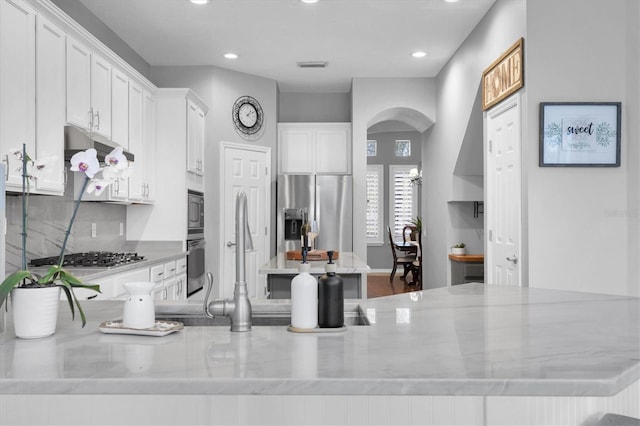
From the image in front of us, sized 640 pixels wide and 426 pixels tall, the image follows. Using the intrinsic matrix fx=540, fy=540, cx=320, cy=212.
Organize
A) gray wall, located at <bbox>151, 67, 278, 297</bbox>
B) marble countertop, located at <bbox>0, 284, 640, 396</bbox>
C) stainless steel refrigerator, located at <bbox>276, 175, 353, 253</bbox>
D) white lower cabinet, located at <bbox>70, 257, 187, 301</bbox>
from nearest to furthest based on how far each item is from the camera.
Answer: marble countertop, located at <bbox>0, 284, 640, 396</bbox> < white lower cabinet, located at <bbox>70, 257, 187, 301</bbox> < gray wall, located at <bbox>151, 67, 278, 297</bbox> < stainless steel refrigerator, located at <bbox>276, 175, 353, 253</bbox>

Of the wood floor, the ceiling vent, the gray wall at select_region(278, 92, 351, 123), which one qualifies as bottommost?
the wood floor

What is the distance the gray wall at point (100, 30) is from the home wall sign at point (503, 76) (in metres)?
3.39

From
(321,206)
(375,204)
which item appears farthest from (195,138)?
(375,204)

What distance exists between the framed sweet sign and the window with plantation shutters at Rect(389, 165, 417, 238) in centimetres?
791

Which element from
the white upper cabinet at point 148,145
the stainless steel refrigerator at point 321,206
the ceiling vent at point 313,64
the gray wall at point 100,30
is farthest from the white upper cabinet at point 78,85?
the stainless steel refrigerator at point 321,206

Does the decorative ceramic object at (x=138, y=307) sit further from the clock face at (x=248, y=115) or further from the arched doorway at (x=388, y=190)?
the arched doorway at (x=388, y=190)

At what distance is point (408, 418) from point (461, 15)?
4276mm

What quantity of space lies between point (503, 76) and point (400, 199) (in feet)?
24.5

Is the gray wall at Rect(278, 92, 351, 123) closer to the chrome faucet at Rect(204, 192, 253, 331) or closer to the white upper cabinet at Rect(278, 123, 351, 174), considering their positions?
the white upper cabinet at Rect(278, 123, 351, 174)

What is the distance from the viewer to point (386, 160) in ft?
38.0

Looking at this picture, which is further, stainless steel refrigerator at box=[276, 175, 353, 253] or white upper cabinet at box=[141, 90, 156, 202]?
stainless steel refrigerator at box=[276, 175, 353, 253]

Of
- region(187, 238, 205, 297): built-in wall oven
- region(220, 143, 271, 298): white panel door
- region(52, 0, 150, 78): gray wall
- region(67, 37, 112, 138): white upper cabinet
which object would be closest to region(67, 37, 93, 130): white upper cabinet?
region(67, 37, 112, 138): white upper cabinet

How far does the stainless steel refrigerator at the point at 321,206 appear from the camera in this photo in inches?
269

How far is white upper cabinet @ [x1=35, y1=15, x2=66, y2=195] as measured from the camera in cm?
319
